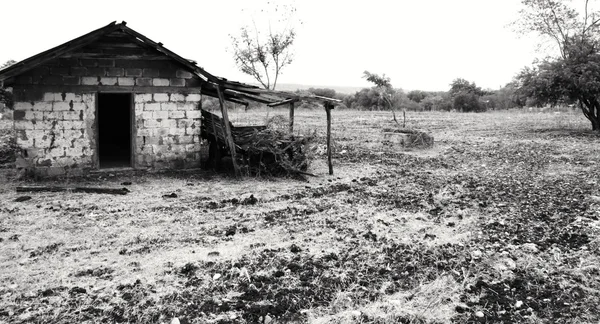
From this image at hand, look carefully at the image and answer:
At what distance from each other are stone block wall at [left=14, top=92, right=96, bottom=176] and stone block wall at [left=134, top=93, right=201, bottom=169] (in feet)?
3.29

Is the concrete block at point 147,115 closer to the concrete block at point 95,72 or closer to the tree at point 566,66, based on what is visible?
the concrete block at point 95,72

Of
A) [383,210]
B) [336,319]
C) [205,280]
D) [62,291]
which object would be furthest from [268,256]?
[383,210]

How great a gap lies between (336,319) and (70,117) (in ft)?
27.1

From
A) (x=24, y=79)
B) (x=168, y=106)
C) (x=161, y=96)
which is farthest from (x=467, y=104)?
(x=24, y=79)

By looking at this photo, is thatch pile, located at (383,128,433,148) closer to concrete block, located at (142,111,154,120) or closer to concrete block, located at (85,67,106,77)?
concrete block, located at (142,111,154,120)

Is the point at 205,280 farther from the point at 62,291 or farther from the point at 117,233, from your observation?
the point at 117,233

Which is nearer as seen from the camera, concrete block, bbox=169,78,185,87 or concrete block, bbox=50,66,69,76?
concrete block, bbox=50,66,69,76

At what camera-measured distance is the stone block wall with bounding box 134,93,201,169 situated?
11.1 metres

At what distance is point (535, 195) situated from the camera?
9.58 metres

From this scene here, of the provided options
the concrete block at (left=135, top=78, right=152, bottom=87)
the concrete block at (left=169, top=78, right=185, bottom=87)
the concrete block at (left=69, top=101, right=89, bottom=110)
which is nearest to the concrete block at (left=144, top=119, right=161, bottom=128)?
the concrete block at (left=135, top=78, right=152, bottom=87)

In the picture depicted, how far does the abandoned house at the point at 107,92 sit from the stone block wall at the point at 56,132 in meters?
0.02

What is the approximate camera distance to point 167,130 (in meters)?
11.3

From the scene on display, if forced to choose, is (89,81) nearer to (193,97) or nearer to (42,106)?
(42,106)

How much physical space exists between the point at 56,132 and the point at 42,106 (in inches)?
23.5
